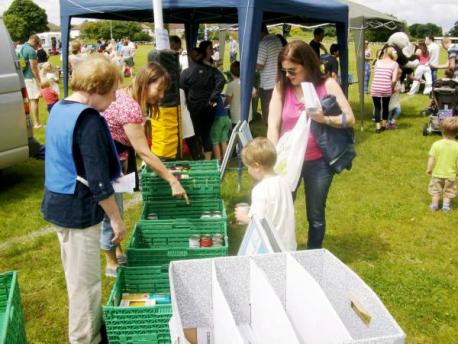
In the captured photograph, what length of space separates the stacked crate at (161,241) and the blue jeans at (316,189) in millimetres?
690

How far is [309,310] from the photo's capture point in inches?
54.2

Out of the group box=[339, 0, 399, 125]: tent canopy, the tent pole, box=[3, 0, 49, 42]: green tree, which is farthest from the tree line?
the tent pole

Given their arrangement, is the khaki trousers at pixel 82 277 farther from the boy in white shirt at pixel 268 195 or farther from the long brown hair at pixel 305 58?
the long brown hair at pixel 305 58

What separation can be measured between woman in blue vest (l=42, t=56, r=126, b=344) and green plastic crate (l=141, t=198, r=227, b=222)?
157cm

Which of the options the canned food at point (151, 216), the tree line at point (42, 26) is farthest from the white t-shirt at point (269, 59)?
the tree line at point (42, 26)

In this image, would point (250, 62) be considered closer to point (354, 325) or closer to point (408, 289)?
point (408, 289)

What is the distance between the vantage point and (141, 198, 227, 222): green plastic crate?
414 cm

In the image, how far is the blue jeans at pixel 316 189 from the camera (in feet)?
10.9

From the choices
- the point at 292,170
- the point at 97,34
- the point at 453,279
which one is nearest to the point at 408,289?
the point at 453,279

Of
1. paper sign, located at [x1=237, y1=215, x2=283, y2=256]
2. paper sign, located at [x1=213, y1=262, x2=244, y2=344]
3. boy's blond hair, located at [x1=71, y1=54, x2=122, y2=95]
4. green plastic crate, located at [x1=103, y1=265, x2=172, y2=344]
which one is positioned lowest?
green plastic crate, located at [x1=103, y1=265, x2=172, y2=344]

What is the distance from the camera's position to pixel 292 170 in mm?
3072

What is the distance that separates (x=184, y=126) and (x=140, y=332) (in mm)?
4040

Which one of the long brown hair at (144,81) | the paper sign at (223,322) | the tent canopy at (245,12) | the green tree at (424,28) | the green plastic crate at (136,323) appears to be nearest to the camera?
the paper sign at (223,322)

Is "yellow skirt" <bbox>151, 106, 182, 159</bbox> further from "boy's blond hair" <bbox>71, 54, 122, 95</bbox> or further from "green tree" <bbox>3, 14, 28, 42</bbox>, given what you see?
"green tree" <bbox>3, 14, 28, 42</bbox>
